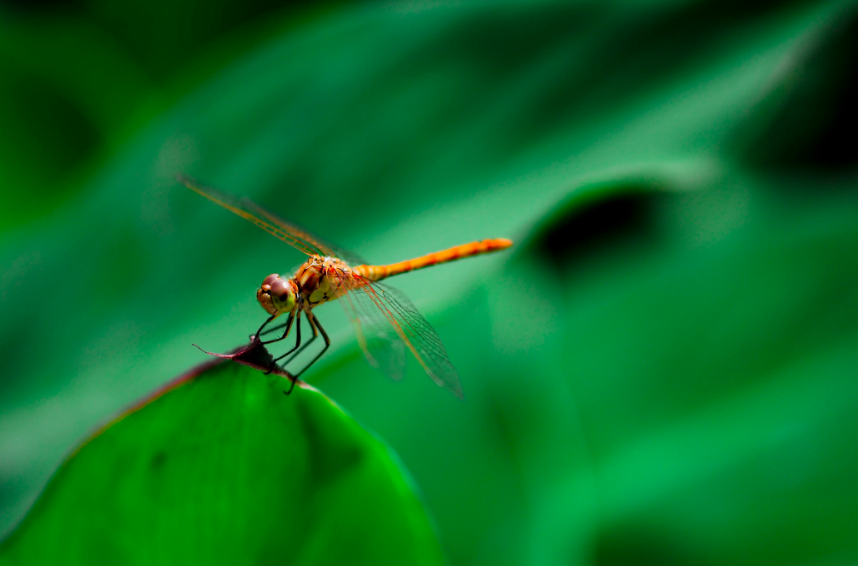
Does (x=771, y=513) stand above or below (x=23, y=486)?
below

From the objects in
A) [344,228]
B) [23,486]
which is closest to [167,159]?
[344,228]

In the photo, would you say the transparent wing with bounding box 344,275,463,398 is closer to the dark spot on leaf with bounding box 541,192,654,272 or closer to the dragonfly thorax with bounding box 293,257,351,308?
the dragonfly thorax with bounding box 293,257,351,308

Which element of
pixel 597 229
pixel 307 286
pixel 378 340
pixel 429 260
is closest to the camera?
pixel 378 340

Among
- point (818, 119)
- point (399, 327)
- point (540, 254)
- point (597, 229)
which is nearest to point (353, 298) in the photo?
point (399, 327)

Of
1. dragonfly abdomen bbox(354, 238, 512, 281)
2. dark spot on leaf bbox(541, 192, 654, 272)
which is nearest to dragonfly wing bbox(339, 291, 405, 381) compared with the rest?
dragonfly abdomen bbox(354, 238, 512, 281)

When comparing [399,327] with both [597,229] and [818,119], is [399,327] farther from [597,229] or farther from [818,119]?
[818,119]

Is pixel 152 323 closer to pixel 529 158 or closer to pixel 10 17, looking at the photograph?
pixel 529 158

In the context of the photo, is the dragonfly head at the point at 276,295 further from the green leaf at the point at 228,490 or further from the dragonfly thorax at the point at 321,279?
the green leaf at the point at 228,490
